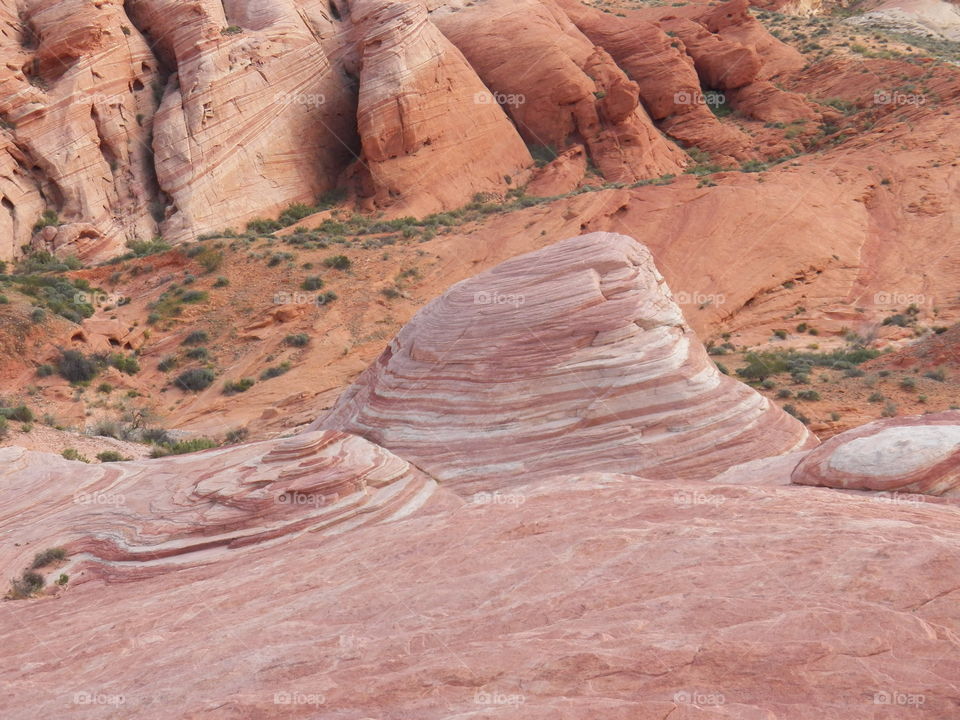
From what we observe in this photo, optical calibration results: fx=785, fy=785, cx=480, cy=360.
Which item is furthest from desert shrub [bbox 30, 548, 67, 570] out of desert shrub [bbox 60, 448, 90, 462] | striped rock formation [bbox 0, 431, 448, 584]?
desert shrub [bbox 60, 448, 90, 462]

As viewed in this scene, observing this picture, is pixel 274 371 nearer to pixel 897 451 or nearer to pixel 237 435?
pixel 237 435

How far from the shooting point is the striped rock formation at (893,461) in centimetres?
793

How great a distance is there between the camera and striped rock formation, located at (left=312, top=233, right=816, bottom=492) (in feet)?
32.3

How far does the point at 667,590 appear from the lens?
5852mm

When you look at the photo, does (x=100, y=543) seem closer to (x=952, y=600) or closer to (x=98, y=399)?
(x=952, y=600)

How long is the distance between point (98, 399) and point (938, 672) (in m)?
21.3

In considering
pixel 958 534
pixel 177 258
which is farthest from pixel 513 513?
pixel 177 258

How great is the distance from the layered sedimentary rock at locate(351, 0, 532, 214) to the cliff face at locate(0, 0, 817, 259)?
0.25ft

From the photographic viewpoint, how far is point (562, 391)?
1025 centimetres

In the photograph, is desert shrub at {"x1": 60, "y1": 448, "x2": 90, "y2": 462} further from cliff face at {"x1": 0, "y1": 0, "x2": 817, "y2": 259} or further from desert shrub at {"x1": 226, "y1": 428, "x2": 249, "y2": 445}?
cliff face at {"x1": 0, "y1": 0, "x2": 817, "y2": 259}

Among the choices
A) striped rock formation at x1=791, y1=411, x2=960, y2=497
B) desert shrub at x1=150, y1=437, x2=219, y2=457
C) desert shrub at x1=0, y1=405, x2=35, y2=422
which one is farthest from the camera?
desert shrub at x1=0, y1=405, x2=35, y2=422

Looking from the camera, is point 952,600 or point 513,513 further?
point 513,513

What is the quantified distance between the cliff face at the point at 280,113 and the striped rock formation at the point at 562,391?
22719 millimetres

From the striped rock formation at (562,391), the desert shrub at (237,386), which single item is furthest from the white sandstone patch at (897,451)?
the desert shrub at (237,386)
